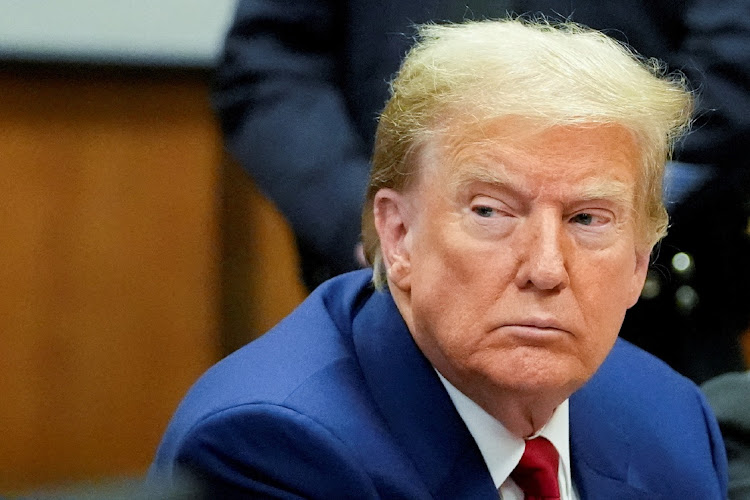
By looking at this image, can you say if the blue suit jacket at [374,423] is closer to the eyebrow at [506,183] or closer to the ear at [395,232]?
the ear at [395,232]

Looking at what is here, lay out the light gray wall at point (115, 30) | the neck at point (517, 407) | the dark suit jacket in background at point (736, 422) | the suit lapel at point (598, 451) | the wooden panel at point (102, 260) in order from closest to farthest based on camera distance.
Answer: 1. the neck at point (517, 407)
2. the suit lapel at point (598, 451)
3. the dark suit jacket in background at point (736, 422)
4. the light gray wall at point (115, 30)
5. the wooden panel at point (102, 260)

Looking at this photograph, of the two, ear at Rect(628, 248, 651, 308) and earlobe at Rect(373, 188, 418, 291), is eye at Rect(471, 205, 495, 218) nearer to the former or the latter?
earlobe at Rect(373, 188, 418, 291)

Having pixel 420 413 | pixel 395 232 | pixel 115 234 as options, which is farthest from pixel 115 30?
pixel 420 413

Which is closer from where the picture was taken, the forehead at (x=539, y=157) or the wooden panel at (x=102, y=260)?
the forehead at (x=539, y=157)

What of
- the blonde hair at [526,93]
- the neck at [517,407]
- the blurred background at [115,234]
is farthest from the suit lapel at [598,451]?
the blurred background at [115,234]

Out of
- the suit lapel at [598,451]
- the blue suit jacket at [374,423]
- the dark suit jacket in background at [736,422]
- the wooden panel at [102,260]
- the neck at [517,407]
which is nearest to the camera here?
the blue suit jacket at [374,423]

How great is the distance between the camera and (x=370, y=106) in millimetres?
1717

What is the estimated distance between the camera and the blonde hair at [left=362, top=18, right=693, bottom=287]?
3.81 feet

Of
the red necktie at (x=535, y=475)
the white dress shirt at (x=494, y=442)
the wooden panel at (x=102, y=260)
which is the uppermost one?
the white dress shirt at (x=494, y=442)

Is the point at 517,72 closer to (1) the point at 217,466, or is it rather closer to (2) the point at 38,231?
(1) the point at 217,466

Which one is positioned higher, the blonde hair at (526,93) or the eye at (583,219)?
the blonde hair at (526,93)

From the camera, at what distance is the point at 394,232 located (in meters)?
1.26

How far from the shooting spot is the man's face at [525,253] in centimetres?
115

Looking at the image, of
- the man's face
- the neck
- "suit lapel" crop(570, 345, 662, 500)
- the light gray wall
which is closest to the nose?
the man's face
